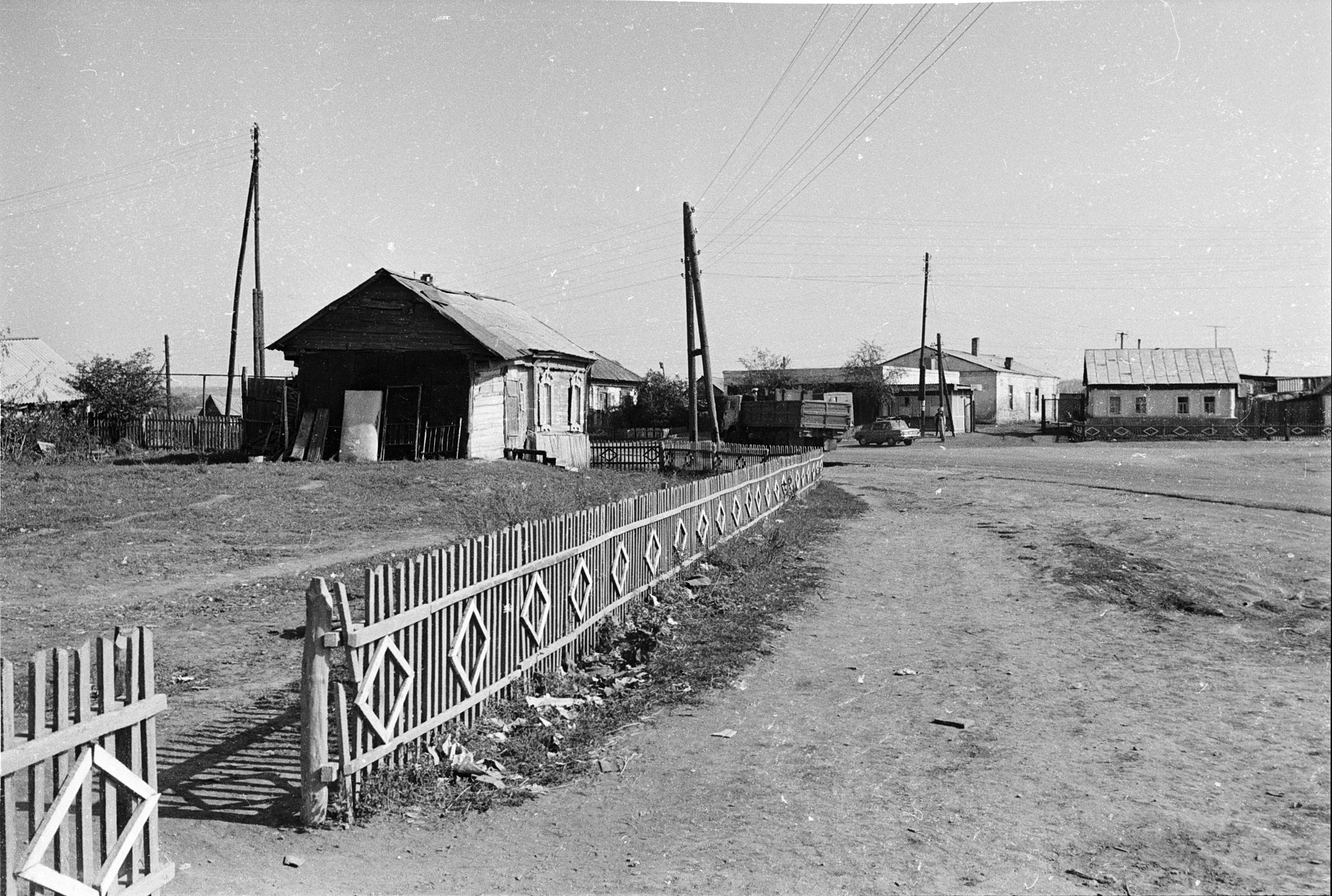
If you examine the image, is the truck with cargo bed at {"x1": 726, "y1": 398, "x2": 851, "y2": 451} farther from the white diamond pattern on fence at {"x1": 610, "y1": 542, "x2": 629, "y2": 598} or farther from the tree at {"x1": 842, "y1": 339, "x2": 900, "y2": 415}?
the white diamond pattern on fence at {"x1": 610, "y1": 542, "x2": 629, "y2": 598}

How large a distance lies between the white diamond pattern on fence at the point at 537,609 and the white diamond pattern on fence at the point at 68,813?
3.34 meters

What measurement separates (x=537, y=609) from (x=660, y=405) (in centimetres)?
4871

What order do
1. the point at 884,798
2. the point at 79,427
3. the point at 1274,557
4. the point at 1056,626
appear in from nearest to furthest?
the point at 1274,557 → the point at 884,798 → the point at 1056,626 → the point at 79,427

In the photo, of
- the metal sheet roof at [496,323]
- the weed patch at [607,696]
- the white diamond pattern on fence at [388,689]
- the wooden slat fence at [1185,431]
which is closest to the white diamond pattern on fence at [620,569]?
the weed patch at [607,696]

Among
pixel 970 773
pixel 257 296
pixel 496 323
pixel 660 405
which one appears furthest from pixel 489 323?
pixel 660 405

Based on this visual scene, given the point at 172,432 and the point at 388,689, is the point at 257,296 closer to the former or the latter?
the point at 172,432

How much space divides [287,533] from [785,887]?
41.6ft

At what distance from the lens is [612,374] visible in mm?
63438

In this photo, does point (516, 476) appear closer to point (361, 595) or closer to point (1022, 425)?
point (361, 595)

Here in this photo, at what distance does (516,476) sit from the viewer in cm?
2300

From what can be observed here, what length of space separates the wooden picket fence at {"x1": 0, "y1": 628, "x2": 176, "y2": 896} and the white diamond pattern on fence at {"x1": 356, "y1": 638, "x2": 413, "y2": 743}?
49.7 inches

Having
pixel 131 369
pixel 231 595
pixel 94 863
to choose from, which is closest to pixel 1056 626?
pixel 94 863

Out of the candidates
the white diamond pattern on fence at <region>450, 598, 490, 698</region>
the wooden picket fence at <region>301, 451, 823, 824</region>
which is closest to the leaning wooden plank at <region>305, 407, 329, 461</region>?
the wooden picket fence at <region>301, 451, 823, 824</region>

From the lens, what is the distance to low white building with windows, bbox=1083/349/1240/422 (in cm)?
450
